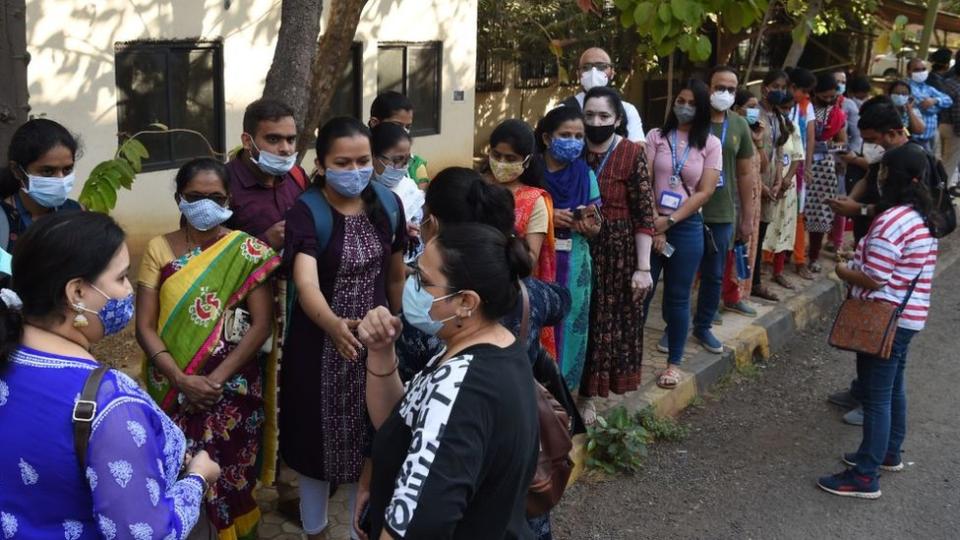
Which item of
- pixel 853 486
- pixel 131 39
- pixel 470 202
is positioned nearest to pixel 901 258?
pixel 853 486

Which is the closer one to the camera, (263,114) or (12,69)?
(12,69)

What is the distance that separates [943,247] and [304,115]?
26.9 ft

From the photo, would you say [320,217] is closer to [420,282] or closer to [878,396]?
[420,282]

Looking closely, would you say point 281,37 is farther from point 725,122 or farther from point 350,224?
point 725,122

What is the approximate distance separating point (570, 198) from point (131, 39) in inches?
176

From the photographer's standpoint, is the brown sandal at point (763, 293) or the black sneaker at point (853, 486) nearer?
the black sneaker at point (853, 486)

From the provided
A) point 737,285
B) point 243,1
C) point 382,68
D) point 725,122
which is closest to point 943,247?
point 737,285

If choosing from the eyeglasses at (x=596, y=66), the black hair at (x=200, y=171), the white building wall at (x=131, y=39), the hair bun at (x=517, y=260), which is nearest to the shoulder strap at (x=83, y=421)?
the hair bun at (x=517, y=260)

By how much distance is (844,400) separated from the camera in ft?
18.7

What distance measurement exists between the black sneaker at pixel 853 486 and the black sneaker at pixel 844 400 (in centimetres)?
114

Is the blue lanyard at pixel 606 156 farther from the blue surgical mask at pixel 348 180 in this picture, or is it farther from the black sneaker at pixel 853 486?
the black sneaker at pixel 853 486

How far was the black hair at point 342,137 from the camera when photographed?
3223 mm

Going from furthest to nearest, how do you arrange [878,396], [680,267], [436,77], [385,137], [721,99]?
[436,77] → [721,99] → [680,267] → [878,396] → [385,137]

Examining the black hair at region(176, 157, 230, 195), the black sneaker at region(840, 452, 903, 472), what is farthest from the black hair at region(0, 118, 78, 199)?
the black sneaker at region(840, 452, 903, 472)
